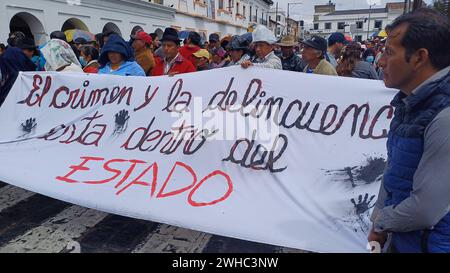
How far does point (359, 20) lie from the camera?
83000mm

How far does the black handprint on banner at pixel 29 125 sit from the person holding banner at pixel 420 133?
3606 millimetres

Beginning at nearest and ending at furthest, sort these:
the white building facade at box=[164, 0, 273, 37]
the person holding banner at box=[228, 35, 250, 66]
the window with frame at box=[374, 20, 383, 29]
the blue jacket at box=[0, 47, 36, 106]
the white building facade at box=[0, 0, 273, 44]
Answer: the blue jacket at box=[0, 47, 36, 106]
the person holding banner at box=[228, 35, 250, 66]
the white building facade at box=[0, 0, 273, 44]
the white building facade at box=[164, 0, 273, 37]
the window with frame at box=[374, 20, 383, 29]

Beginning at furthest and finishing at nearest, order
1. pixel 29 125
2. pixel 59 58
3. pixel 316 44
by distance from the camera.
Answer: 1. pixel 59 58
2. pixel 316 44
3. pixel 29 125

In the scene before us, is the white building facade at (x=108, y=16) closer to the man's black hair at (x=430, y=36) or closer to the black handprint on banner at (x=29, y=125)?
the black handprint on banner at (x=29, y=125)

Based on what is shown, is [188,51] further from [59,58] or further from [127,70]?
[59,58]

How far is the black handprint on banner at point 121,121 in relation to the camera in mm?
3508

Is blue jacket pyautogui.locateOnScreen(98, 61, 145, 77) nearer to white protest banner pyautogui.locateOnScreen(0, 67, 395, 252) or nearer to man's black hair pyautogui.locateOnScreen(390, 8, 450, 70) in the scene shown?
white protest banner pyautogui.locateOnScreen(0, 67, 395, 252)

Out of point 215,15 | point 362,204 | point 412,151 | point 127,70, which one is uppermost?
point 215,15

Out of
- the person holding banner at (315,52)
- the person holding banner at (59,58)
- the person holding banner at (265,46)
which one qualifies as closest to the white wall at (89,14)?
the person holding banner at (59,58)

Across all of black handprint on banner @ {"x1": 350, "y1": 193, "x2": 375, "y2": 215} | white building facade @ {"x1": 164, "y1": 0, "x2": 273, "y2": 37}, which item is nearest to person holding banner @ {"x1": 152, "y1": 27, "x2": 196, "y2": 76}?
black handprint on banner @ {"x1": 350, "y1": 193, "x2": 375, "y2": 215}

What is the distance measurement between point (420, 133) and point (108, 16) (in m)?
18.1

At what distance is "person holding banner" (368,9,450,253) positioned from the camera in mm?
1326

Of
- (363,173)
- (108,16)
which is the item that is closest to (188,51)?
(363,173)

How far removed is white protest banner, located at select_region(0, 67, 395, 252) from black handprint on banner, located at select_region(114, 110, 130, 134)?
13 millimetres
